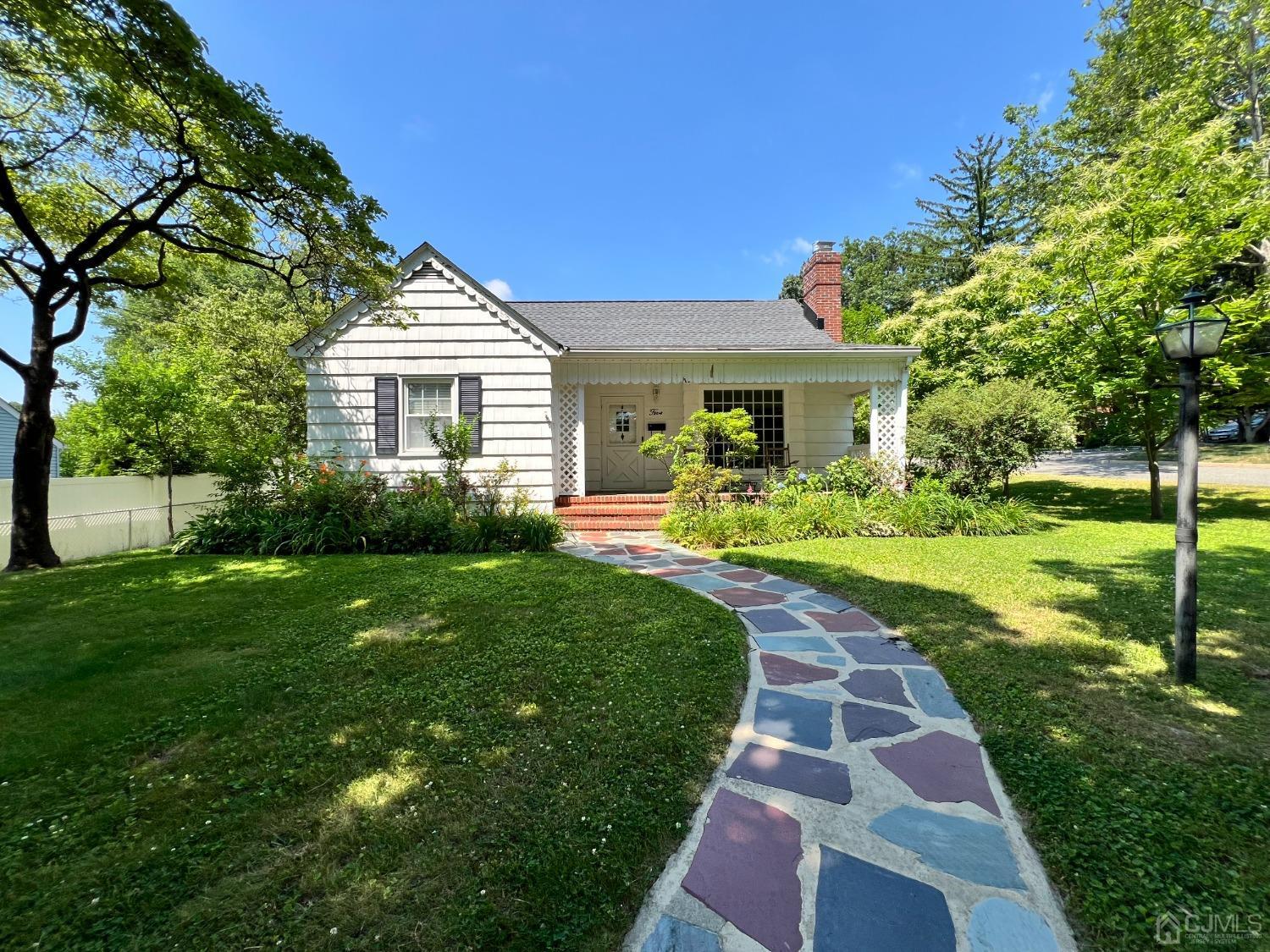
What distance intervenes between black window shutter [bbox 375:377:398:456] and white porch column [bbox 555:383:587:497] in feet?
10.2

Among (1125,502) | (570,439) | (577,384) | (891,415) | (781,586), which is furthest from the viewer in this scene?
(1125,502)

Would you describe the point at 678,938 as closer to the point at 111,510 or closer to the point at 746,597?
the point at 746,597

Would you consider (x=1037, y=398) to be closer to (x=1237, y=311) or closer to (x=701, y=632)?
(x=1237, y=311)

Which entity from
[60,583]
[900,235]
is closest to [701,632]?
[60,583]

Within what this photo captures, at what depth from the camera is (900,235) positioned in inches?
1086

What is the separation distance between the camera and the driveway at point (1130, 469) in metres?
14.4

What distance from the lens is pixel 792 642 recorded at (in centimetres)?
Answer: 401

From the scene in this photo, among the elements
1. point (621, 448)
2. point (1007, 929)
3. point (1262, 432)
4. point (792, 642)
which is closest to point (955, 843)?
point (1007, 929)

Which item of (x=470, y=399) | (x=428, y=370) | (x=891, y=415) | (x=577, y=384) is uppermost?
(x=428, y=370)

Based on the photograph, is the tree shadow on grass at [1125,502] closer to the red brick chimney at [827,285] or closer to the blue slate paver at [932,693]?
the red brick chimney at [827,285]

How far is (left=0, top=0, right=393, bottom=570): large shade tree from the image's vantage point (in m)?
5.20

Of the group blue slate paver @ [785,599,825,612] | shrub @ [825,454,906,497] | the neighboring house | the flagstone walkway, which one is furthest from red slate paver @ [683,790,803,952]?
the neighboring house

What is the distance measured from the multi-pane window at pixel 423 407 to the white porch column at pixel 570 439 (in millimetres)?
2177

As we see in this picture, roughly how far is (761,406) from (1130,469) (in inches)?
729
